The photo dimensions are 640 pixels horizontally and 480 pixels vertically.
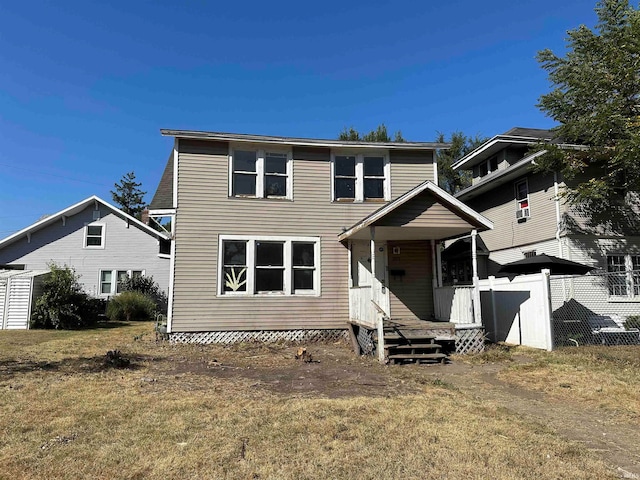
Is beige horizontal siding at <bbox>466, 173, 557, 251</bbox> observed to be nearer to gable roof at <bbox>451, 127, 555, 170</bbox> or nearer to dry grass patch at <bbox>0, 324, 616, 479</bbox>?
gable roof at <bbox>451, 127, 555, 170</bbox>

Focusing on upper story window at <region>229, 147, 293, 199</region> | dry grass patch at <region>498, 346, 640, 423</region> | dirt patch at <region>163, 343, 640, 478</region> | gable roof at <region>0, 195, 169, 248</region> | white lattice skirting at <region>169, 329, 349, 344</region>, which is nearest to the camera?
dirt patch at <region>163, 343, 640, 478</region>

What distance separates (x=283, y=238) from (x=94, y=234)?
49.6 feet

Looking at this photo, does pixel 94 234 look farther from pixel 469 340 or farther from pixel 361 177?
pixel 469 340

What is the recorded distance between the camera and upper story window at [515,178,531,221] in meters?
16.5

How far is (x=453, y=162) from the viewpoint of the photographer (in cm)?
3422

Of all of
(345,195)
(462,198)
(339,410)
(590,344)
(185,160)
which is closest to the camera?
(339,410)

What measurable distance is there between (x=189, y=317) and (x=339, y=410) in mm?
7305

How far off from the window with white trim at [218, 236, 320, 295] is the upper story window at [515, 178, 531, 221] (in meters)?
8.94

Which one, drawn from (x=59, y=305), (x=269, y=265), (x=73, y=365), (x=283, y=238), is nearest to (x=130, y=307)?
(x=59, y=305)

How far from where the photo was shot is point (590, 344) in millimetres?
11133

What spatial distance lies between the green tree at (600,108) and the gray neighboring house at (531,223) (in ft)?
1.93

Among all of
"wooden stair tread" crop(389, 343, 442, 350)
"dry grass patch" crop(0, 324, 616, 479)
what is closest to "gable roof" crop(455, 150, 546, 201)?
"wooden stair tread" crop(389, 343, 442, 350)

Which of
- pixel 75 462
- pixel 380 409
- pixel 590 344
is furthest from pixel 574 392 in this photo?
pixel 75 462

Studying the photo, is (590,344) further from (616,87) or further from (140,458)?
(140,458)
